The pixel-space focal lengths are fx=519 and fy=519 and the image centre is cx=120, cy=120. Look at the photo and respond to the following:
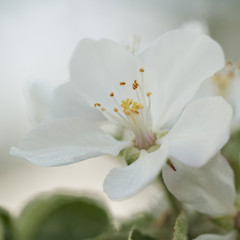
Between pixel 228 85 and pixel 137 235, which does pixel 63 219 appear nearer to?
pixel 137 235

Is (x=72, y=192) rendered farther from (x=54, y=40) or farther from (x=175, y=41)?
(x=54, y=40)

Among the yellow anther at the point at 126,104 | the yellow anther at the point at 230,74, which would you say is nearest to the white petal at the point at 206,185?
the yellow anther at the point at 126,104

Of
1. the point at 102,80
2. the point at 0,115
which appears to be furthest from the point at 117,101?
the point at 0,115

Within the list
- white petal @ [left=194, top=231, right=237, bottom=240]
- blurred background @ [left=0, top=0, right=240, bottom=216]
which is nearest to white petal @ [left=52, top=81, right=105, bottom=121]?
white petal @ [left=194, top=231, right=237, bottom=240]

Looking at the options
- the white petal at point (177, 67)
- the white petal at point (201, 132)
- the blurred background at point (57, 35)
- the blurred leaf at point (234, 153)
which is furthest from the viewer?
the blurred background at point (57, 35)

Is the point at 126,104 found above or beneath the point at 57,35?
above

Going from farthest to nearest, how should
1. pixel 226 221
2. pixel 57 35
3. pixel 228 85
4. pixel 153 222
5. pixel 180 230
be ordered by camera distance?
pixel 57 35 → pixel 228 85 → pixel 153 222 → pixel 226 221 → pixel 180 230

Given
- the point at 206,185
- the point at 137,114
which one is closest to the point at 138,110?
the point at 137,114

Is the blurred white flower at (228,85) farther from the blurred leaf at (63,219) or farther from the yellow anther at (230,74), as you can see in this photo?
the blurred leaf at (63,219)
